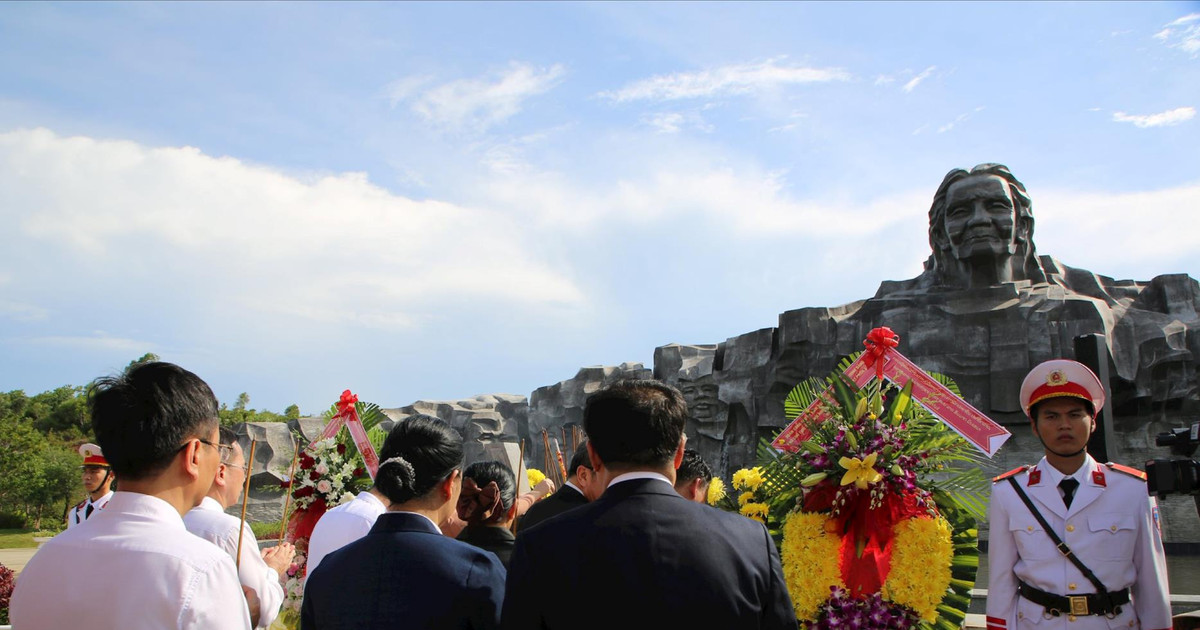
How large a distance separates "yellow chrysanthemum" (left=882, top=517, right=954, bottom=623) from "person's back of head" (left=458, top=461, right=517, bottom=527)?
1.56 meters

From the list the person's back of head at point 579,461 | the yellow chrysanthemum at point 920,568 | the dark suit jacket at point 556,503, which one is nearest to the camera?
the yellow chrysanthemum at point 920,568

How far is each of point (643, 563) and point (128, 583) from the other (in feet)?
3.40

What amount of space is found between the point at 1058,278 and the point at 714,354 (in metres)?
7.28

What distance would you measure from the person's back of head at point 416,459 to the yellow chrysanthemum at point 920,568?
1978mm

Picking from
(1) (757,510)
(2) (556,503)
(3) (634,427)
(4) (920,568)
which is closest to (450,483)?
(3) (634,427)

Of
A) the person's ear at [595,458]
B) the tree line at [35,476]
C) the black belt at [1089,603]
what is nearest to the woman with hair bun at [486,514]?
the person's ear at [595,458]

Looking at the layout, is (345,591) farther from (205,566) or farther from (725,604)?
(725,604)

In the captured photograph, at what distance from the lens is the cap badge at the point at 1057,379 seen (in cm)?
346

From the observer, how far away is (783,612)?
6.88 ft

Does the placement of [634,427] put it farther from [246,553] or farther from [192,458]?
[246,553]

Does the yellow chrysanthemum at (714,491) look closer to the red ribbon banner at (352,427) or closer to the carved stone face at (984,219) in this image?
the red ribbon banner at (352,427)

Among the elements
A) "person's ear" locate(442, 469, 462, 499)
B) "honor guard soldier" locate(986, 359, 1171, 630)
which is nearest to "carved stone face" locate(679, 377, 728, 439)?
"honor guard soldier" locate(986, 359, 1171, 630)

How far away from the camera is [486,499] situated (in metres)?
3.36

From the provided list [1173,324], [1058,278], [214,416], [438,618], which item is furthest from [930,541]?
[1058,278]
